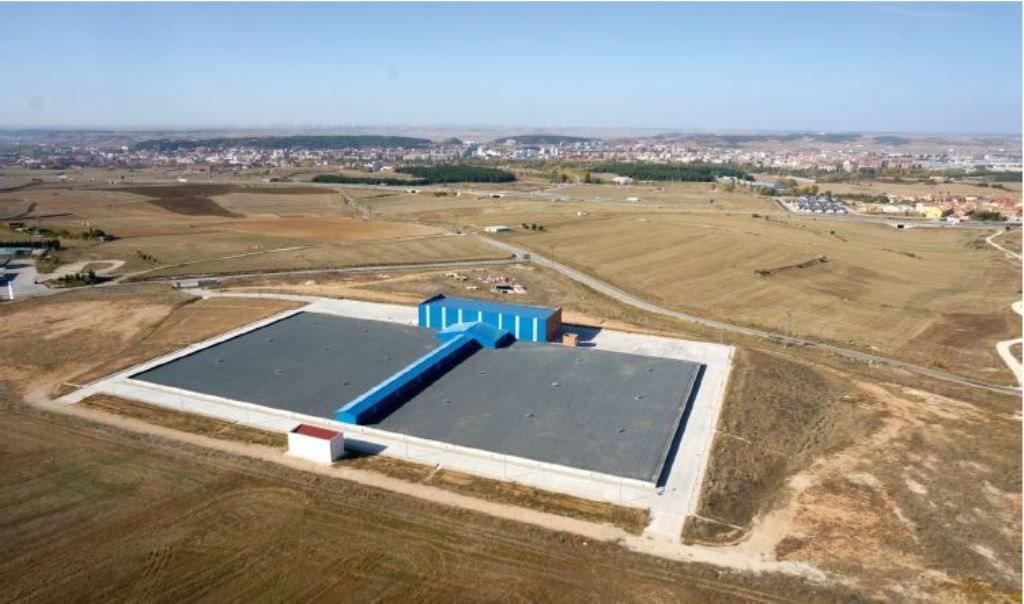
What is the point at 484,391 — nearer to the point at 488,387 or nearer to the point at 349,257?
the point at 488,387

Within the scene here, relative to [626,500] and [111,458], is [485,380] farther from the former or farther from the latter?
[111,458]

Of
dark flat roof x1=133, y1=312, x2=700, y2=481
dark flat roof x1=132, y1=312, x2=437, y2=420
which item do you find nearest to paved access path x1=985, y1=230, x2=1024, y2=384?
dark flat roof x1=133, y1=312, x2=700, y2=481

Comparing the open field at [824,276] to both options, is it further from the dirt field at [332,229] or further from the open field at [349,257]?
the dirt field at [332,229]

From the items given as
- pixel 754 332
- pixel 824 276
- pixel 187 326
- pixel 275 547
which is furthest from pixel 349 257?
pixel 275 547

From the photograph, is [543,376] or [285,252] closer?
[543,376]

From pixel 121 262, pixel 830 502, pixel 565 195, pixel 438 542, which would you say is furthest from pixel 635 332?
pixel 565 195

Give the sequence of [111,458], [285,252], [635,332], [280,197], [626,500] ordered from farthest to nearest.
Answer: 1. [280,197]
2. [285,252]
3. [635,332]
4. [111,458]
5. [626,500]

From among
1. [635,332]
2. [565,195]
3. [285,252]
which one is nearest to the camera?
[635,332]

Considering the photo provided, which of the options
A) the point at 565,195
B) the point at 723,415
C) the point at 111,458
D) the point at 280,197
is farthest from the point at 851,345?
the point at 280,197
